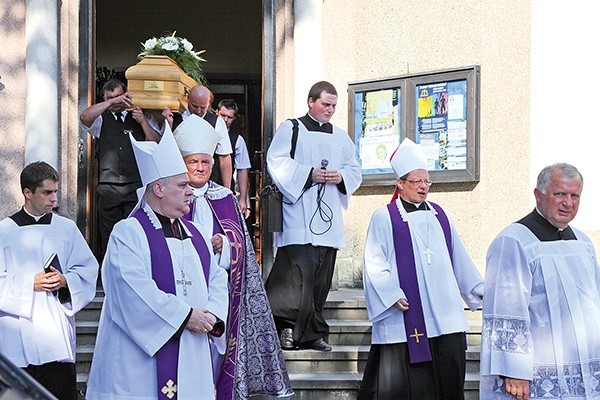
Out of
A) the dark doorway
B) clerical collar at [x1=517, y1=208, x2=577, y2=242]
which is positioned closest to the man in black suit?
clerical collar at [x1=517, y1=208, x2=577, y2=242]

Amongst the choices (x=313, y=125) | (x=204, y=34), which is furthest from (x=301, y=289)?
(x=204, y=34)

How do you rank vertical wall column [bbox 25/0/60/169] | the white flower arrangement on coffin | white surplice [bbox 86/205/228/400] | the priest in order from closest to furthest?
white surplice [bbox 86/205/228/400], the priest, the white flower arrangement on coffin, vertical wall column [bbox 25/0/60/169]

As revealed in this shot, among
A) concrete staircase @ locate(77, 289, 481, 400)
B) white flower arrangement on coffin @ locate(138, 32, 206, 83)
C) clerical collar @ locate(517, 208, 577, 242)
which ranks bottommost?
concrete staircase @ locate(77, 289, 481, 400)

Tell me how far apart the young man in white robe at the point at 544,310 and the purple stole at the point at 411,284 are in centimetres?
138

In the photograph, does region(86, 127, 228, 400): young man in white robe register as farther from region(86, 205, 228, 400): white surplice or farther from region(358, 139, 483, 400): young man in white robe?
region(358, 139, 483, 400): young man in white robe

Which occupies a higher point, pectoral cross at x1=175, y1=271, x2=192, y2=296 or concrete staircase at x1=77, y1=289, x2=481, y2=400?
pectoral cross at x1=175, y1=271, x2=192, y2=296

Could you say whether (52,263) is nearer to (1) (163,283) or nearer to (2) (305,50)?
(1) (163,283)

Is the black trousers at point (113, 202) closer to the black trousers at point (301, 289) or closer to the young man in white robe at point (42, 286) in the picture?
the black trousers at point (301, 289)

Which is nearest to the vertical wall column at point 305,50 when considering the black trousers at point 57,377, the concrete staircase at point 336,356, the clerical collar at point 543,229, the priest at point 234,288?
the concrete staircase at point 336,356

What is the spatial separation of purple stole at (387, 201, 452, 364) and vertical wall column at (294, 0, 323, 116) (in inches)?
117

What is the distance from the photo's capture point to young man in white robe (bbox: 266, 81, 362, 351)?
25.5 feet

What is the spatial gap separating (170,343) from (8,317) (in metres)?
1.57

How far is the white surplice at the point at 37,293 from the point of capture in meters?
5.98

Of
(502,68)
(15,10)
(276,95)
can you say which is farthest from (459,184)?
(15,10)
